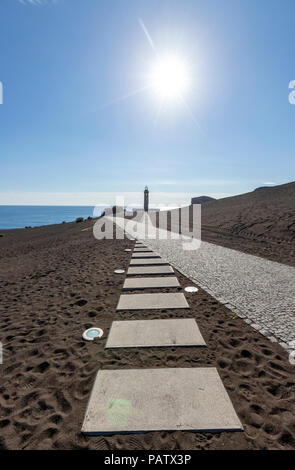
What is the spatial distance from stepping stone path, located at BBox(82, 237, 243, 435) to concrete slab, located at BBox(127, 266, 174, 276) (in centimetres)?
307

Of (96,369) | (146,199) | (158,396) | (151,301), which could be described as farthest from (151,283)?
(146,199)

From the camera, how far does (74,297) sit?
16.9ft

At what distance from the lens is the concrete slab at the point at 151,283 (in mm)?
5607

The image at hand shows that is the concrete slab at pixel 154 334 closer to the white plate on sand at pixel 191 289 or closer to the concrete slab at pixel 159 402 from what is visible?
the concrete slab at pixel 159 402

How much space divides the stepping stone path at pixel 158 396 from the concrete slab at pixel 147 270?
3070mm

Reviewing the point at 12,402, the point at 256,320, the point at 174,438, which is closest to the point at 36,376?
the point at 12,402

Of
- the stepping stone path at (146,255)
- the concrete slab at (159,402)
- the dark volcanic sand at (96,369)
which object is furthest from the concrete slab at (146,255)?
the concrete slab at (159,402)

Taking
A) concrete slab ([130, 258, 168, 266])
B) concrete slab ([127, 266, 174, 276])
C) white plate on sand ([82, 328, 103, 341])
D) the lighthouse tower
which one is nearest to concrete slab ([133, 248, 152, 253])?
concrete slab ([130, 258, 168, 266])

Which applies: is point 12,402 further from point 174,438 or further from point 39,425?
point 174,438

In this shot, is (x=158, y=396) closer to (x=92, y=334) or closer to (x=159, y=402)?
(x=159, y=402)

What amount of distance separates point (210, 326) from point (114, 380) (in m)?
1.98

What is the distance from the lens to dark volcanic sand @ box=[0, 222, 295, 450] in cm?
196

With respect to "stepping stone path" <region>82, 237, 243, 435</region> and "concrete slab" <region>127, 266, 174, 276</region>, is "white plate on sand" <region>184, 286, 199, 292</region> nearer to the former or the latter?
"concrete slab" <region>127, 266, 174, 276</region>

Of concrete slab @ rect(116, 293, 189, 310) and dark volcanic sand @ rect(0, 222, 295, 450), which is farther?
concrete slab @ rect(116, 293, 189, 310)
